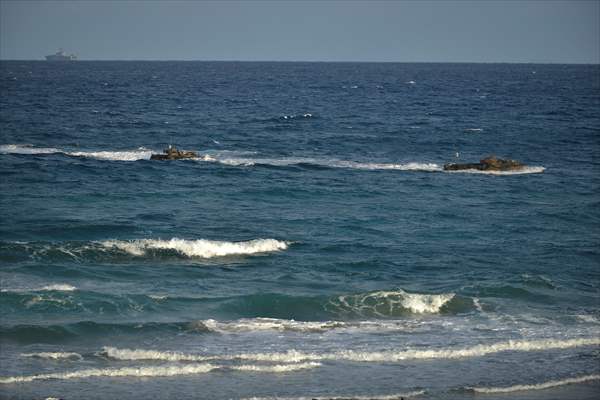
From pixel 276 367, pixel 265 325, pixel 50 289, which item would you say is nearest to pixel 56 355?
pixel 276 367

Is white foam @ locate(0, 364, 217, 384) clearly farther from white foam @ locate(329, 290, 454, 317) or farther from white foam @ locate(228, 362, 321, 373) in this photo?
white foam @ locate(329, 290, 454, 317)

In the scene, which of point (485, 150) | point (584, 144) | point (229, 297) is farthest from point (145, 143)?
point (229, 297)

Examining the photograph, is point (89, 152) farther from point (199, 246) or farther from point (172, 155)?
point (199, 246)

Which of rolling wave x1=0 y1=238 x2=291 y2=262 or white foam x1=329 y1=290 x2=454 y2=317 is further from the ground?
rolling wave x1=0 y1=238 x2=291 y2=262

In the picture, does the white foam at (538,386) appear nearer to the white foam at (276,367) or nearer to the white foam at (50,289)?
the white foam at (276,367)

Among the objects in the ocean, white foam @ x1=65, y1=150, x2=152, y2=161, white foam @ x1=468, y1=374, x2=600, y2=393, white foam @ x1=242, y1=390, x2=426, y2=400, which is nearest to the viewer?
white foam @ x1=242, y1=390, x2=426, y2=400

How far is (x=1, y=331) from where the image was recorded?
2102 centimetres

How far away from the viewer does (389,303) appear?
2377 cm

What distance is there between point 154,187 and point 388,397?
25938 mm

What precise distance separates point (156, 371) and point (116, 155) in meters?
34.2

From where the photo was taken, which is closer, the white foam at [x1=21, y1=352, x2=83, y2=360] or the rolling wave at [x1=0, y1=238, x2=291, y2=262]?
the white foam at [x1=21, y1=352, x2=83, y2=360]

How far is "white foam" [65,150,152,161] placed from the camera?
1943 inches

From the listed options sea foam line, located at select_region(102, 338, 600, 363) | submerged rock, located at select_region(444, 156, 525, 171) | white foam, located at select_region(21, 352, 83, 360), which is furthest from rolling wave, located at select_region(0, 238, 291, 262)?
submerged rock, located at select_region(444, 156, 525, 171)

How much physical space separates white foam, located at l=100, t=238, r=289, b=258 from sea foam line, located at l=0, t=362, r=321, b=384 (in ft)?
35.3
